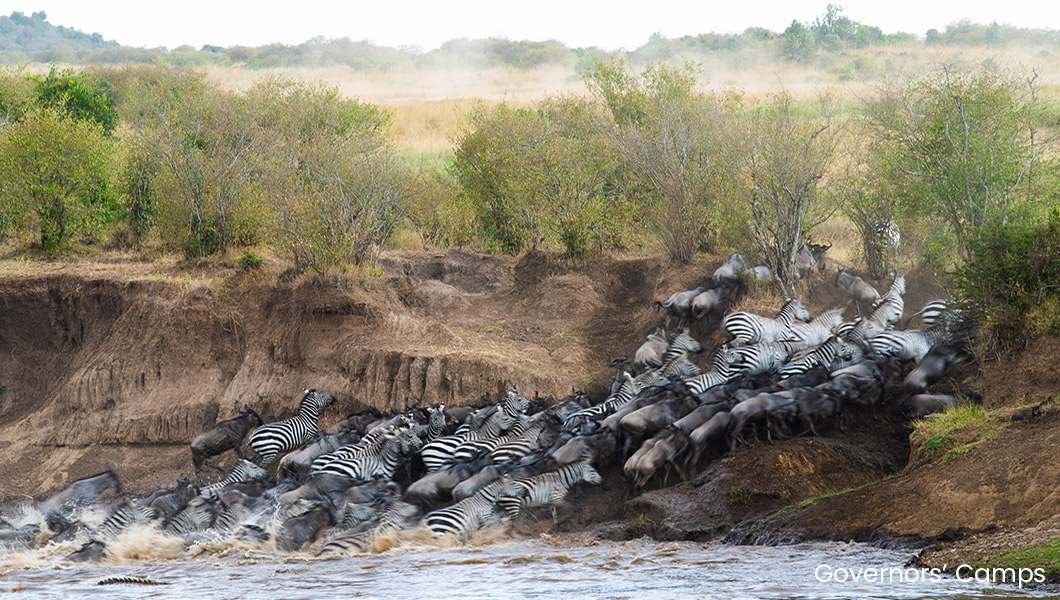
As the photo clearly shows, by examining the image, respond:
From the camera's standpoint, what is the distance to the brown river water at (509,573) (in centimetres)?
717

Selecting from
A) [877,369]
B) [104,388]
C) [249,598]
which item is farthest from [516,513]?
[104,388]

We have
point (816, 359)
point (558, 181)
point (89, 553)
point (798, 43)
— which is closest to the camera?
point (89, 553)

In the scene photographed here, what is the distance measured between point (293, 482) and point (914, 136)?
12763mm

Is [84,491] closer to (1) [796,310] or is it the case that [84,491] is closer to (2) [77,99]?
(1) [796,310]

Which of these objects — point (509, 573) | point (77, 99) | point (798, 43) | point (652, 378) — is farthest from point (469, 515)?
point (798, 43)

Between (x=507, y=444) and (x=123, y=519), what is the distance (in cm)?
523

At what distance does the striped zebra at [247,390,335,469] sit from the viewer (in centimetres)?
1527

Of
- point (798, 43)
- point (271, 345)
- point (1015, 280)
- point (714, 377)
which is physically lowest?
point (271, 345)

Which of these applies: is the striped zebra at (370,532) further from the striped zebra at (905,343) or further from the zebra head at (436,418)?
the striped zebra at (905,343)

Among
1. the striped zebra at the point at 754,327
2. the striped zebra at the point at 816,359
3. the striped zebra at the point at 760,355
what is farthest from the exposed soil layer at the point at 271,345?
the striped zebra at the point at 760,355

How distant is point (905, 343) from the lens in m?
14.0

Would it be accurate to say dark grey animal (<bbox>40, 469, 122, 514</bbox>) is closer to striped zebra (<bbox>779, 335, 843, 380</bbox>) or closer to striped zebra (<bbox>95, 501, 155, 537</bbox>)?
striped zebra (<bbox>95, 501, 155, 537</bbox>)

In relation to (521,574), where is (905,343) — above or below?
above

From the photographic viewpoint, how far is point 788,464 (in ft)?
35.2
